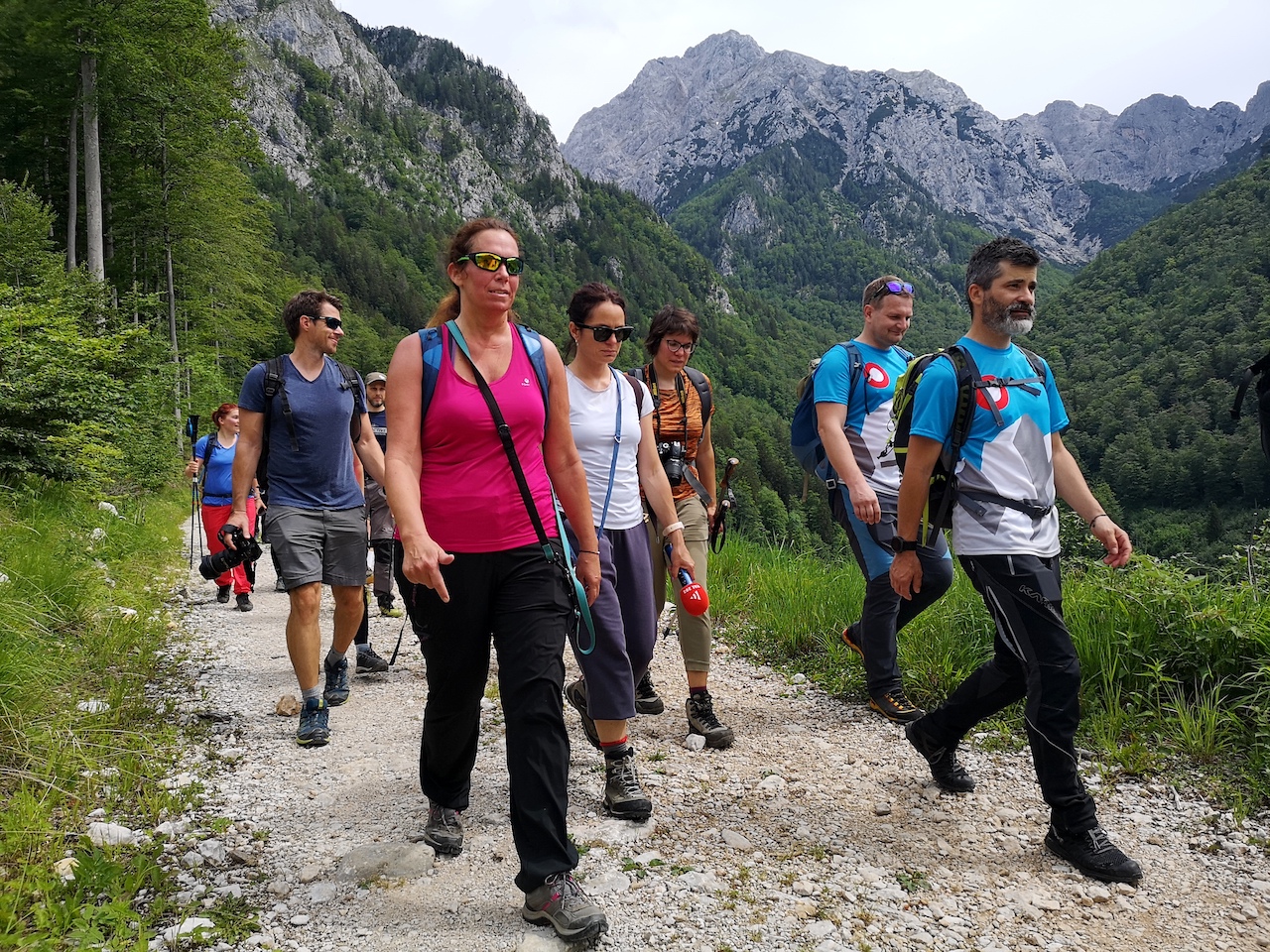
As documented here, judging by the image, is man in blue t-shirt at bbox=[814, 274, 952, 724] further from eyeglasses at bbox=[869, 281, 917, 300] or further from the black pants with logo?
the black pants with logo

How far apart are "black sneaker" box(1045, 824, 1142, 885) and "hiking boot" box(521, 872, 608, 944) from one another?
1.61 meters

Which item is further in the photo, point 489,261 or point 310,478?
point 310,478

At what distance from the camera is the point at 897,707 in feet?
13.7

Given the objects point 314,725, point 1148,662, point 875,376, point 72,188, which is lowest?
point 314,725

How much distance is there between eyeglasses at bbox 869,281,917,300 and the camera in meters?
4.18

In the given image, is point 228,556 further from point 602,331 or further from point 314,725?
point 602,331

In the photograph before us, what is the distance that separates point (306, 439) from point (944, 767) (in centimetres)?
352

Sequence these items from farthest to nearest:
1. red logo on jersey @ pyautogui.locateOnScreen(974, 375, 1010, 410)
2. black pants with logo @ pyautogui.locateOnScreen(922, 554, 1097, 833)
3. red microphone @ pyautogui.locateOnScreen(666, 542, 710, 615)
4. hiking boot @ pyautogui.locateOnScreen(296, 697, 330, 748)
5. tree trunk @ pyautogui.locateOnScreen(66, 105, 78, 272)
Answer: tree trunk @ pyautogui.locateOnScreen(66, 105, 78, 272) → hiking boot @ pyautogui.locateOnScreen(296, 697, 330, 748) → red microphone @ pyautogui.locateOnScreen(666, 542, 710, 615) → red logo on jersey @ pyautogui.locateOnScreen(974, 375, 1010, 410) → black pants with logo @ pyautogui.locateOnScreen(922, 554, 1097, 833)

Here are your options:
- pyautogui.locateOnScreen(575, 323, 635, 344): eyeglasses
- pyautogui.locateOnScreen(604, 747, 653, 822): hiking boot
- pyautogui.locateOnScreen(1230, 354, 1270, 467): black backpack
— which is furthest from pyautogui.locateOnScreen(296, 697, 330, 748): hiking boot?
pyautogui.locateOnScreen(1230, 354, 1270, 467): black backpack

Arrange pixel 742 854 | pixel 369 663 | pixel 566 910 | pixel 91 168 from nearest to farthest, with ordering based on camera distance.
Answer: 1. pixel 566 910
2. pixel 742 854
3. pixel 369 663
4. pixel 91 168

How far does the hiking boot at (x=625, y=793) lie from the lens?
3.21m

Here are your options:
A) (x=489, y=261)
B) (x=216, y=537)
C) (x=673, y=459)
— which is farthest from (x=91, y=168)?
(x=489, y=261)

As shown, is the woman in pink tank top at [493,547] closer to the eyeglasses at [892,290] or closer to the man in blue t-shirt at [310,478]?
the man in blue t-shirt at [310,478]

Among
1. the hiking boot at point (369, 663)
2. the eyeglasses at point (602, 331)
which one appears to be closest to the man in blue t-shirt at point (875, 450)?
the eyeglasses at point (602, 331)
